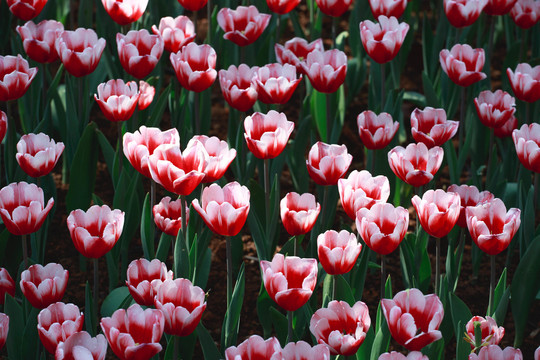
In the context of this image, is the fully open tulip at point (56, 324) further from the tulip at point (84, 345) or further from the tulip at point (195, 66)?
the tulip at point (195, 66)

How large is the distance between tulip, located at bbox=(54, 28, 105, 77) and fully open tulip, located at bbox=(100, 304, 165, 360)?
92 centimetres

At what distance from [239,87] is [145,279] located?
0.74 meters

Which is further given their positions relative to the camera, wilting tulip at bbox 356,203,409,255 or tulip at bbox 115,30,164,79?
tulip at bbox 115,30,164,79

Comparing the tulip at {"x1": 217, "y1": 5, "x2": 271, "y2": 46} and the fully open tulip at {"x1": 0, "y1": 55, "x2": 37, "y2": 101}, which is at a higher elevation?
the tulip at {"x1": 217, "y1": 5, "x2": 271, "y2": 46}

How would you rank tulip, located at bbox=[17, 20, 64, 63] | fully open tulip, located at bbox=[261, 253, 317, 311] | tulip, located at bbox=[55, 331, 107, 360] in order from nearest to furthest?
tulip, located at bbox=[55, 331, 107, 360], fully open tulip, located at bbox=[261, 253, 317, 311], tulip, located at bbox=[17, 20, 64, 63]

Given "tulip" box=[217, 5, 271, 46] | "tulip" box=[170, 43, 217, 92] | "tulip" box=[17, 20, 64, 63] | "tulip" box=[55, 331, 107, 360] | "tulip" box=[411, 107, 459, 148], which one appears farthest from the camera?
"tulip" box=[217, 5, 271, 46]

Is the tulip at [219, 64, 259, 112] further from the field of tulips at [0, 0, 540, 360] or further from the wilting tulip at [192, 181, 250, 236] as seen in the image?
the wilting tulip at [192, 181, 250, 236]

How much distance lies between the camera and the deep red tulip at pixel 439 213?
1824 millimetres

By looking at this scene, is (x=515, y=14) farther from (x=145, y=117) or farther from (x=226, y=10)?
(x=145, y=117)

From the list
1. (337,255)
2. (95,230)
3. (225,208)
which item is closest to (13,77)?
(95,230)

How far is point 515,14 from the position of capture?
9.09ft

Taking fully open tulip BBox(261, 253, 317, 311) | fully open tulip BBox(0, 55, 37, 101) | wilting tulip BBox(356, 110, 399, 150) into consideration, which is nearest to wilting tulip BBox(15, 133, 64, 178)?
fully open tulip BBox(0, 55, 37, 101)

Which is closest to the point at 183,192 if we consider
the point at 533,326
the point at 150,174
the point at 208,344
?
the point at 150,174

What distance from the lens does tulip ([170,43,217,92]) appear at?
7.47 feet
